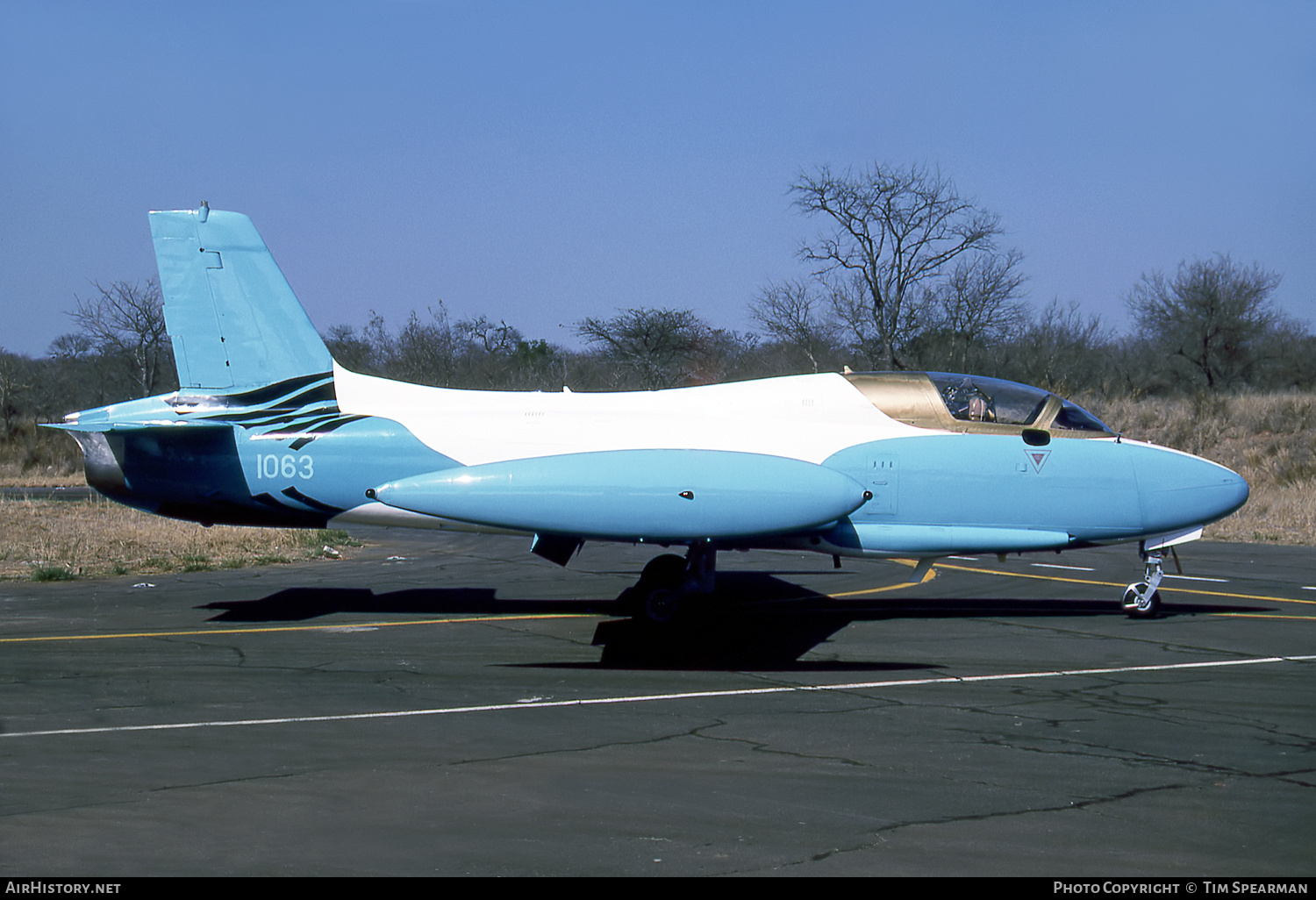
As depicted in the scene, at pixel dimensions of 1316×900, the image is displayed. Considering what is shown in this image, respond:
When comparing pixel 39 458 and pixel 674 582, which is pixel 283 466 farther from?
pixel 39 458

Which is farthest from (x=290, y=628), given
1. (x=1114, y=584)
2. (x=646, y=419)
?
(x=1114, y=584)

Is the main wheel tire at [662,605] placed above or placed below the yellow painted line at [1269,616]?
above

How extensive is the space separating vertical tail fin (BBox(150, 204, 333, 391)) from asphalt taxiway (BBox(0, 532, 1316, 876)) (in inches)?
118

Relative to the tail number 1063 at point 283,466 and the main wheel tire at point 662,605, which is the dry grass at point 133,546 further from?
the main wheel tire at point 662,605

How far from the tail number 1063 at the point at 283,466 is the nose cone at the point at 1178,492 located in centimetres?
948

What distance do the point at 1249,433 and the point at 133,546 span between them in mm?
33664

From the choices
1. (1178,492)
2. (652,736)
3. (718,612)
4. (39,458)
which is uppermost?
(39,458)

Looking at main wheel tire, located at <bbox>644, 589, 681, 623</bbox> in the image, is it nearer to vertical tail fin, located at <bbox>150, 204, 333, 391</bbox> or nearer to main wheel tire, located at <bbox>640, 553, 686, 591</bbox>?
main wheel tire, located at <bbox>640, 553, 686, 591</bbox>

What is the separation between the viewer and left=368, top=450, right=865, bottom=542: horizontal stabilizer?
10617 mm

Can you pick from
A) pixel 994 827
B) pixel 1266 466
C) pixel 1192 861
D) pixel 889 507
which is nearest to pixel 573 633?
pixel 889 507

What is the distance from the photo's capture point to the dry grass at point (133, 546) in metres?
17.3

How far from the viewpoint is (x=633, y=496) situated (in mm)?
10898

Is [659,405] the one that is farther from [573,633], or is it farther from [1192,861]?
[1192,861]

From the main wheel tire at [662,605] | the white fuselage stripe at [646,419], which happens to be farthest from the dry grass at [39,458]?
the main wheel tire at [662,605]
